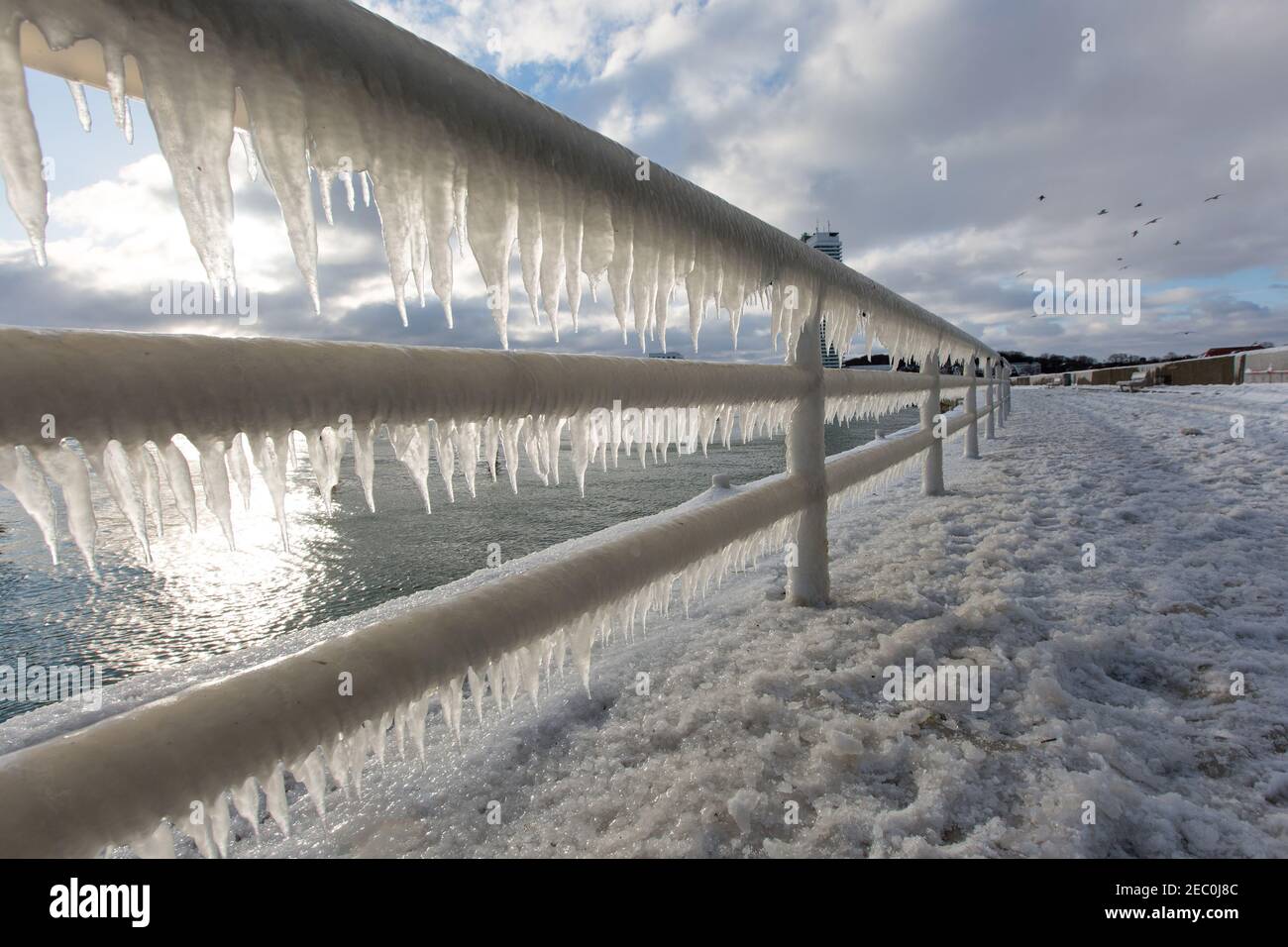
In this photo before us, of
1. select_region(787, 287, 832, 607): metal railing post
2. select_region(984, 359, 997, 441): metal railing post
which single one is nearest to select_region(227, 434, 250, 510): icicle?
select_region(787, 287, 832, 607): metal railing post

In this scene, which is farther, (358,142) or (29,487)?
(358,142)

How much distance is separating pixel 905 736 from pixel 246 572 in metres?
3.05

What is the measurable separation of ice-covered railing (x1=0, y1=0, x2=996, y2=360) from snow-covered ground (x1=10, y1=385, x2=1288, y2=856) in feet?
3.03

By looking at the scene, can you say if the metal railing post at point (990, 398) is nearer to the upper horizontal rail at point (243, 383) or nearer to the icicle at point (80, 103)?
the upper horizontal rail at point (243, 383)

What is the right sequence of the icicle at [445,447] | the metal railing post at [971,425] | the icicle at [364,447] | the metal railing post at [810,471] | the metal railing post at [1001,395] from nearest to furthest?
the icicle at [364,447] < the icicle at [445,447] < the metal railing post at [810,471] < the metal railing post at [971,425] < the metal railing post at [1001,395]

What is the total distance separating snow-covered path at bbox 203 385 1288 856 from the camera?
1.05m

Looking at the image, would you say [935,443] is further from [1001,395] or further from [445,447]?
[1001,395]

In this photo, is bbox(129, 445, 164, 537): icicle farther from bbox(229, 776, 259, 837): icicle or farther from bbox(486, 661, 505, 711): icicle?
bbox(486, 661, 505, 711): icicle

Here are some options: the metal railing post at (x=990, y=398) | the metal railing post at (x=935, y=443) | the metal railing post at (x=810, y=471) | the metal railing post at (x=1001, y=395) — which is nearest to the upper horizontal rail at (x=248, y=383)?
the metal railing post at (x=810, y=471)

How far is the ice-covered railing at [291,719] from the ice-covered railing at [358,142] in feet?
1.35

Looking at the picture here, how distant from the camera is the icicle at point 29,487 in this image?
1.65 ft

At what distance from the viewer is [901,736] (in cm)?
130

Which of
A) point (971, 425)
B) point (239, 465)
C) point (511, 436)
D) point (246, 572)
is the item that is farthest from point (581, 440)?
point (971, 425)

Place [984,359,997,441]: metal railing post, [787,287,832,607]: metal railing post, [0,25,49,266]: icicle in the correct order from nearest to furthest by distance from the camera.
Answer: [0,25,49,266]: icicle, [787,287,832,607]: metal railing post, [984,359,997,441]: metal railing post
